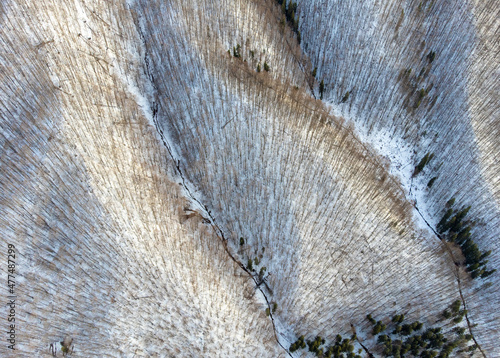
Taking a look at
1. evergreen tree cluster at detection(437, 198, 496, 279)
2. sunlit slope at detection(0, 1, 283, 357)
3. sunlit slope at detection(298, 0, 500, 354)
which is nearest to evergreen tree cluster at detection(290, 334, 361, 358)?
sunlit slope at detection(0, 1, 283, 357)

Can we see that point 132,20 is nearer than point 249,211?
No

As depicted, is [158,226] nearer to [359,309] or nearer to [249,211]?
[249,211]

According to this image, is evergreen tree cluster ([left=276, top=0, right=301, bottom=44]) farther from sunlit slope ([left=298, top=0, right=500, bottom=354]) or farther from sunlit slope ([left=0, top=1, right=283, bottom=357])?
sunlit slope ([left=0, top=1, right=283, bottom=357])

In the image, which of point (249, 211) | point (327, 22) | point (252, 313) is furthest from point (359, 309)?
point (327, 22)

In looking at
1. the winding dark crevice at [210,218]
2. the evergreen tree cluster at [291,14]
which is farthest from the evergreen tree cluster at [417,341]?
the evergreen tree cluster at [291,14]

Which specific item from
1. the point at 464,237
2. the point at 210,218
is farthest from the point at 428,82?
the point at 210,218

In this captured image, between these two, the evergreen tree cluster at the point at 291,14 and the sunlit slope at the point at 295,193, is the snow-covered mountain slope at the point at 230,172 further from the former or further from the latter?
the evergreen tree cluster at the point at 291,14
